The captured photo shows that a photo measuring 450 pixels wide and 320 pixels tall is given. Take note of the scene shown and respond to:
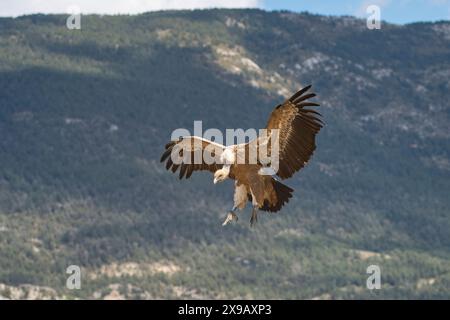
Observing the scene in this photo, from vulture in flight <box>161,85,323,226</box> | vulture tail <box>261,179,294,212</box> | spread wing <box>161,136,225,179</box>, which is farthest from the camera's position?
spread wing <box>161,136,225,179</box>

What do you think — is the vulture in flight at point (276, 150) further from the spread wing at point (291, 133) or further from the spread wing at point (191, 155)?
the spread wing at point (191, 155)

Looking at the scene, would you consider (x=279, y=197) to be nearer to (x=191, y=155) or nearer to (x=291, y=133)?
(x=291, y=133)

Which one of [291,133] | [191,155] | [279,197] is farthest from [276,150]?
[191,155]

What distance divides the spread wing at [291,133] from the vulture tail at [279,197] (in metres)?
1.40

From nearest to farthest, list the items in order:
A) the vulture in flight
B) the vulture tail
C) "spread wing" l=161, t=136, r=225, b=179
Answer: the vulture in flight < the vulture tail < "spread wing" l=161, t=136, r=225, b=179

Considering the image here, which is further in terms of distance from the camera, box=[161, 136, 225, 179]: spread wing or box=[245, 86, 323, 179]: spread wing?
box=[161, 136, 225, 179]: spread wing

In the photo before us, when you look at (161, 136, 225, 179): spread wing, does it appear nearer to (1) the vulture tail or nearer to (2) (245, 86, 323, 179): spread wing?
(1) the vulture tail

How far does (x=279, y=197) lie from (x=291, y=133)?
196cm

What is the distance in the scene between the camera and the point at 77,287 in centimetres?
17700

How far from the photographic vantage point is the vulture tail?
99.7ft

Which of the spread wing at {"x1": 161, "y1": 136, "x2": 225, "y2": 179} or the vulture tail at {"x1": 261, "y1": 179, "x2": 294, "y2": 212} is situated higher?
the spread wing at {"x1": 161, "y1": 136, "x2": 225, "y2": 179}

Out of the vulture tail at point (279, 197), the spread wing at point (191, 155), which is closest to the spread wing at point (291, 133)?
the vulture tail at point (279, 197)

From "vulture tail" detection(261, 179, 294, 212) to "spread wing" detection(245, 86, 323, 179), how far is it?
140 centimetres

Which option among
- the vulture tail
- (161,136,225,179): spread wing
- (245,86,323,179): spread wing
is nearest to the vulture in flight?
(245,86,323,179): spread wing
